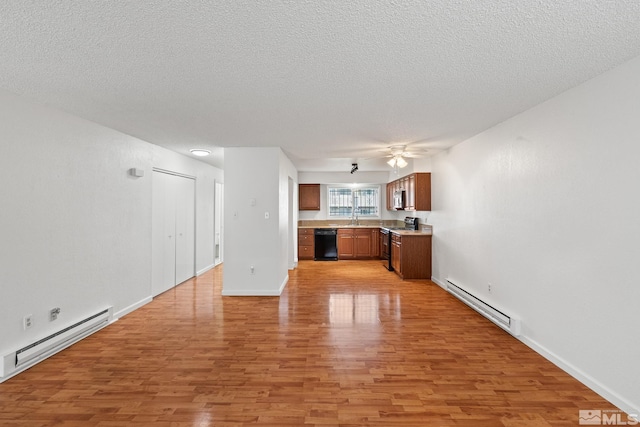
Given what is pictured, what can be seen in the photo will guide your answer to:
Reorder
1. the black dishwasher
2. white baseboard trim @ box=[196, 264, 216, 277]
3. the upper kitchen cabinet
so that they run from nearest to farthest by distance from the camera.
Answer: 1. white baseboard trim @ box=[196, 264, 216, 277]
2. the black dishwasher
3. the upper kitchen cabinet

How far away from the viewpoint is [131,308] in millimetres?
4066

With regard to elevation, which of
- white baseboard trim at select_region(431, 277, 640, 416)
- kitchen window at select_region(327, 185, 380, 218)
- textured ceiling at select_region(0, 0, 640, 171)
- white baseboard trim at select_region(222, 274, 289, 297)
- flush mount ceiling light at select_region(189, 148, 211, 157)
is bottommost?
white baseboard trim at select_region(431, 277, 640, 416)

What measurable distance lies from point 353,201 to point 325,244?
1.69 m

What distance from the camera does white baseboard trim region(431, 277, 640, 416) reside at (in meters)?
1.99

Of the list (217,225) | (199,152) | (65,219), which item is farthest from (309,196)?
(65,219)

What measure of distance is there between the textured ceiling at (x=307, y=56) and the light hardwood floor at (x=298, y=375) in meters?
2.38

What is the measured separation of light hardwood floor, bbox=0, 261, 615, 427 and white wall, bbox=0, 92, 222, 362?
45 cm

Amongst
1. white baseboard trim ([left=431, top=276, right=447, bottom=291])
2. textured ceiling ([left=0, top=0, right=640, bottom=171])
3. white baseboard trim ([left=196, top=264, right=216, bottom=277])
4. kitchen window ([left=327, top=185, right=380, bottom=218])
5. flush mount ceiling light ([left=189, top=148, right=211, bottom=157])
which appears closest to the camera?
textured ceiling ([left=0, top=0, right=640, bottom=171])

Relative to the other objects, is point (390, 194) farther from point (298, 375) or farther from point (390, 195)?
point (298, 375)

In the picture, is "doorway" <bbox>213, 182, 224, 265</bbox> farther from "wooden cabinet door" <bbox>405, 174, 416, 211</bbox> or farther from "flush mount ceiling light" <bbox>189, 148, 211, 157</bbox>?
"wooden cabinet door" <bbox>405, 174, 416, 211</bbox>

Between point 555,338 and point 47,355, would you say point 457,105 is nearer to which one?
point 555,338

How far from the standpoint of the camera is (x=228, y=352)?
9.42ft

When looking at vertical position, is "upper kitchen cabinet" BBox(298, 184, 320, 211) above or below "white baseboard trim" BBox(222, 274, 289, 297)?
above

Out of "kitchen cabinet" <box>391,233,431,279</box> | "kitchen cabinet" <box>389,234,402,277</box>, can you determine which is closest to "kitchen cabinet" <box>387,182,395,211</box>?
"kitchen cabinet" <box>389,234,402,277</box>
